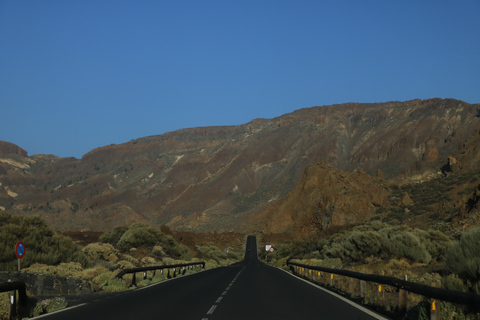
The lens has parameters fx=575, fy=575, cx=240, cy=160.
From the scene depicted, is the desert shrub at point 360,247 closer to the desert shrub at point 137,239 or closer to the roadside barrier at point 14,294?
the desert shrub at point 137,239

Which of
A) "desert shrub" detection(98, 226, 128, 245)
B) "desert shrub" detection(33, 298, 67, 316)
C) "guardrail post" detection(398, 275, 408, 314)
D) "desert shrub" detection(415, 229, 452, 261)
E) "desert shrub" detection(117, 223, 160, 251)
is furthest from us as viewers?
"desert shrub" detection(98, 226, 128, 245)

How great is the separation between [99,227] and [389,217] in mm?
91337

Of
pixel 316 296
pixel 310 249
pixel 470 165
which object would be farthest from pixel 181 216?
pixel 316 296

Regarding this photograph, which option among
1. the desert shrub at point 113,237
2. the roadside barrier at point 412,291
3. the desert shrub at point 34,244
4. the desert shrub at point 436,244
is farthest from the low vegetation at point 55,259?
the desert shrub at point 113,237

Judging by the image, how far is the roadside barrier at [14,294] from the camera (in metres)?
12.4

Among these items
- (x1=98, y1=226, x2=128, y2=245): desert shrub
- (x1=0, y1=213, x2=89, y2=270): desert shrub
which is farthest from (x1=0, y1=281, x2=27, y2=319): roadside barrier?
(x1=98, y1=226, x2=128, y2=245): desert shrub

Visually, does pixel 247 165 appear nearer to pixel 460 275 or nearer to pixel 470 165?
pixel 470 165

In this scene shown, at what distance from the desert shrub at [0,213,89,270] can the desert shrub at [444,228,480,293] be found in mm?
17490

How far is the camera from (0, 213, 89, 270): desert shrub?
85.0 ft

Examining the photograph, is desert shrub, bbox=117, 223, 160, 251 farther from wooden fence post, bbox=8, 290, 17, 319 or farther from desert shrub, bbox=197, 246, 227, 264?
wooden fence post, bbox=8, 290, 17, 319

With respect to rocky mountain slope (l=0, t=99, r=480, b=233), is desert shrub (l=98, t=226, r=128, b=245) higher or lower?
lower

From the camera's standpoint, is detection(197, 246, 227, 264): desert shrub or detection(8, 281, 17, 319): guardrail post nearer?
detection(8, 281, 17, 319): guardrail post

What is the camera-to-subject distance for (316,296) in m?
18.4

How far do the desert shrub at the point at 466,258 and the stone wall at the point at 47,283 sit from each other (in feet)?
41.3
